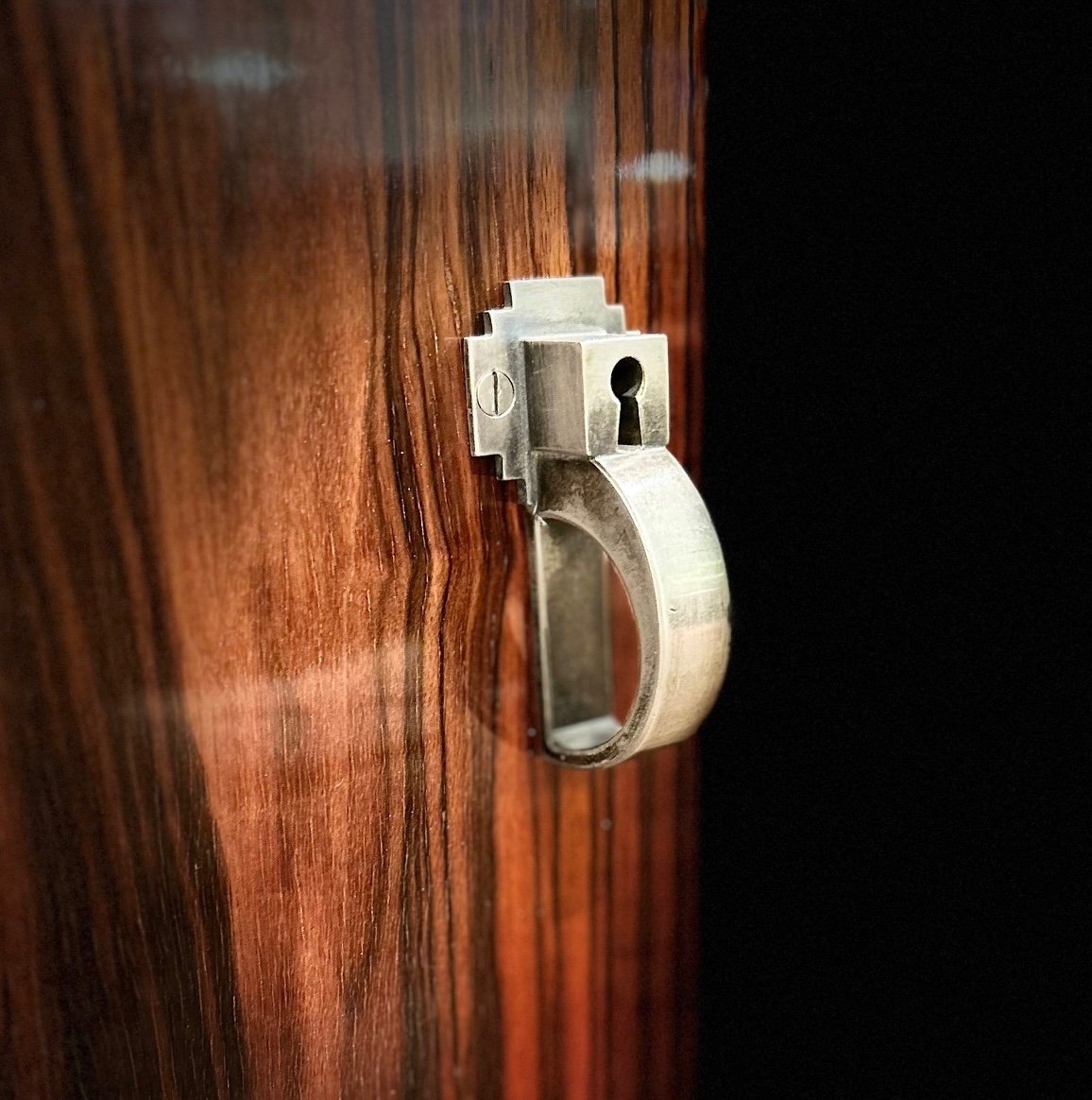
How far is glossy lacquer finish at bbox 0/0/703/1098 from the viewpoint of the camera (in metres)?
0.31

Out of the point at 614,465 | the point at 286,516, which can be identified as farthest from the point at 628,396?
the point at 286,516

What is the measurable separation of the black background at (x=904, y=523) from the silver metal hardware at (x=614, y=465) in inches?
3.2

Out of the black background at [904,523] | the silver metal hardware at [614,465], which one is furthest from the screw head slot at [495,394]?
the black background at [904,523]

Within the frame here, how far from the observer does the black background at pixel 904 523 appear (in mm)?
379

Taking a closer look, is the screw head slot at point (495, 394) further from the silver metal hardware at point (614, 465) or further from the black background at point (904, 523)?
the black background at point (904, 523)

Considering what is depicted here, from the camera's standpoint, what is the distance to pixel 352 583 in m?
0.38

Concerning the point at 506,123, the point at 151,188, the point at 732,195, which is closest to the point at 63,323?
→ the point at 151,188

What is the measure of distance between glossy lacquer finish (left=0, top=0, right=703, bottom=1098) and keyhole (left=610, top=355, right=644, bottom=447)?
0.05 m

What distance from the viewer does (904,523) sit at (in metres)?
0.42

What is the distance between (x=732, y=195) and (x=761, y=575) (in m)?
0.16

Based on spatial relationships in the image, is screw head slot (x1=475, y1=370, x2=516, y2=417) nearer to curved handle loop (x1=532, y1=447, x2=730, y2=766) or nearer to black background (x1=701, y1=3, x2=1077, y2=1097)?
curved handle loop (x1=532, y1=447, x2=730, y2=766)

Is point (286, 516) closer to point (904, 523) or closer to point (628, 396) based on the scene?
point (628, 396)

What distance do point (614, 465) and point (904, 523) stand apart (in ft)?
0.40

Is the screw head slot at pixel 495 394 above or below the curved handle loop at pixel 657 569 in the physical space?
above
